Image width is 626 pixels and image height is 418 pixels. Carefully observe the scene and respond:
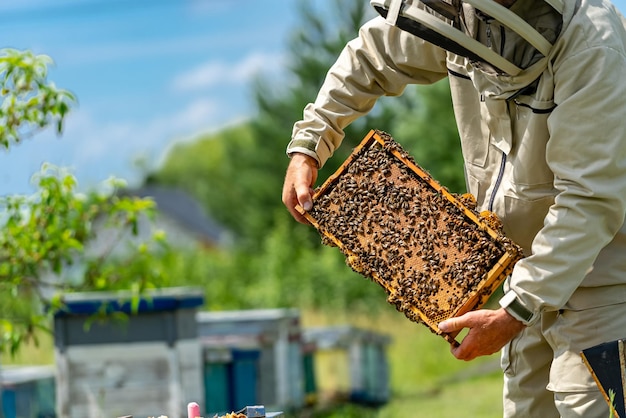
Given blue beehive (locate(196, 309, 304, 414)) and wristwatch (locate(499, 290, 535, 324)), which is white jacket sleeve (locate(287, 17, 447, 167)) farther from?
blue beehive (locate(196, 309, 304, 414))

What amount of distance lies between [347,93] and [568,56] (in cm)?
85

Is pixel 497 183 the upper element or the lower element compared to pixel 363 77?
lower

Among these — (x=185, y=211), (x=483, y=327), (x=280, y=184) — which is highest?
(x=185, y=211)

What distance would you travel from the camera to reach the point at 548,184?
9.14 ft

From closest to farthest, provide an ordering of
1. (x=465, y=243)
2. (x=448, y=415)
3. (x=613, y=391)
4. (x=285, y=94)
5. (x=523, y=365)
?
(x=613, y=391), (x=465, y=243), (x=523, y=365), (x=448, y=415), (x=285, y=94)

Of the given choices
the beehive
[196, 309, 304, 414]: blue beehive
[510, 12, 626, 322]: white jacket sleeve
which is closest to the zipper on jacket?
the beehive

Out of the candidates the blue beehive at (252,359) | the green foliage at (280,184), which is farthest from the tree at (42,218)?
the green foliage at (280,184)

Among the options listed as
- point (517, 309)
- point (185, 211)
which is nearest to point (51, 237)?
point (517, 309)

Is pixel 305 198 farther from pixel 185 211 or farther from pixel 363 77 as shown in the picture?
pixel 185 211

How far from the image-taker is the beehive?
2.67 m

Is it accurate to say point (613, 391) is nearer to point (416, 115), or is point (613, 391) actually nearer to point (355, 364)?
point (355, 364)

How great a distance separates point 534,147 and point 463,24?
407 millimetres

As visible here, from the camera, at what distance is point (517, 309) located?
2594mm

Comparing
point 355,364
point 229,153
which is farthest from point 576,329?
point 229,153
